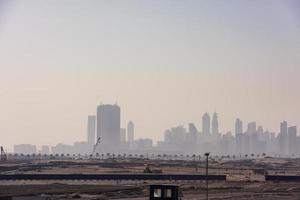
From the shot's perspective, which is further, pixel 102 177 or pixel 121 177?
pixel 102 177

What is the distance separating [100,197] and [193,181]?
111ft

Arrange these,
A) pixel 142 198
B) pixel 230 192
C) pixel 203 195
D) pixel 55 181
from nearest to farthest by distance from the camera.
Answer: pixel 142 198, pixel 203 195, pixel 230 192, pixel 55 181

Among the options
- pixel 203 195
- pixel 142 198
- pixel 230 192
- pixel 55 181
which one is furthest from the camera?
pixel 55 181

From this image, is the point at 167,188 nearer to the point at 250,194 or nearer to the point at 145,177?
the point at 250,194

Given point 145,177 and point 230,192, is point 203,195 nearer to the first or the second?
point 230,192

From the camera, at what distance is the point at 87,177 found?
337 ft

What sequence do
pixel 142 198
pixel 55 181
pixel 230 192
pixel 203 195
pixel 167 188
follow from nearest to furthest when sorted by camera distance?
pixel 167 188
pixel 142 198
pixel 203 195
pixel 230 192
pixel 55 181

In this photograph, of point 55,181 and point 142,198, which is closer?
point 142,198

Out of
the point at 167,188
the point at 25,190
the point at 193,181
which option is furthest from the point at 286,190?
the point at 167,188

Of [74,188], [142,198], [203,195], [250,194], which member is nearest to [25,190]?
[74,188]

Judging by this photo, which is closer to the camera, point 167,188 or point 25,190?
point 167,188

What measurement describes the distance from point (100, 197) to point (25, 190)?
12.3 metres

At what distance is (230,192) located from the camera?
77625 millimetres

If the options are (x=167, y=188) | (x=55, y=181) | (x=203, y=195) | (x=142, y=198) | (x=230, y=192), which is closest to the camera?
(x=167, y=188)
